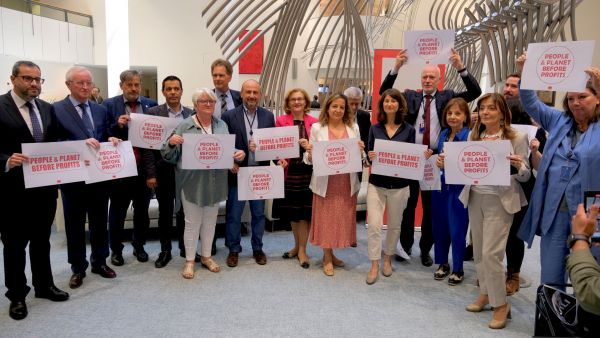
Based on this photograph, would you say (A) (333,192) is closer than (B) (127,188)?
Yes

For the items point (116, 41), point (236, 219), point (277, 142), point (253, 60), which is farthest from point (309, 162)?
point (116, 41)

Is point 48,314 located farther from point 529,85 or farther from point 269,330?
point 529,85

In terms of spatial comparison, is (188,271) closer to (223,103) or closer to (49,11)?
(223,103)

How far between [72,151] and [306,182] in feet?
5.87

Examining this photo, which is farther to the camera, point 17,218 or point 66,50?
point 66,50

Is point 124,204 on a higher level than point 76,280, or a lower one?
higher

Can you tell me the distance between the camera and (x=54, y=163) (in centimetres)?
274

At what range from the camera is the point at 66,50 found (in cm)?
1097

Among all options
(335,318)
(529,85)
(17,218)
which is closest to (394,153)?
(529,85)

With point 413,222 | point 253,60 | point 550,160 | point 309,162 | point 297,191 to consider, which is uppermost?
point 253,60

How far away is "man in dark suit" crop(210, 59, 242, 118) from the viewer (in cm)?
364

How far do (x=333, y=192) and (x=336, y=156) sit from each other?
0.35 m

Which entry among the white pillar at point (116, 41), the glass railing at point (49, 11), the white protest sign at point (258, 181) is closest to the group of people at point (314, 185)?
the white protest sign at point (258, 181)

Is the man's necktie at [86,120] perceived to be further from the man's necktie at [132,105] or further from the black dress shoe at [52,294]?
the black dress shoe at [52,294]
